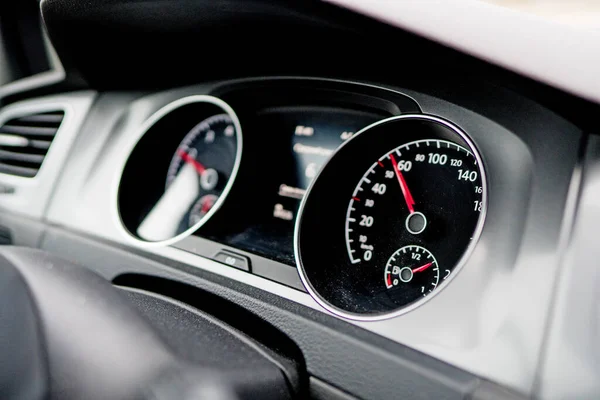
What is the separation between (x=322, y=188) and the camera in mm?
1249

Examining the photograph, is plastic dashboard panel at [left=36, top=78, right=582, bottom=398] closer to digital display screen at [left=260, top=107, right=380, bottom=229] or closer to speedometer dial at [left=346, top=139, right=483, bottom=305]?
speedometer dial at [left=346, top=139, right=483, bottom=305]

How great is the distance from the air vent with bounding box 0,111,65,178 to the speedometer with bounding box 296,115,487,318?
97 centimetres

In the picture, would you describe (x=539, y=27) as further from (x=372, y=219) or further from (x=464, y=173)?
(x=372, y=219)

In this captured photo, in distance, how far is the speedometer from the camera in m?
1.11

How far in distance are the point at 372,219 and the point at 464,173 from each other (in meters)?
0.21

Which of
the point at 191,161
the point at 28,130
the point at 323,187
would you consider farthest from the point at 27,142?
the point at 323,187

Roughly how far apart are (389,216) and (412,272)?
128 millimetres

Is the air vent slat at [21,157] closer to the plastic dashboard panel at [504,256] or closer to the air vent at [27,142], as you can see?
the air vent at [27,142]

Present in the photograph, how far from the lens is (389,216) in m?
1.21

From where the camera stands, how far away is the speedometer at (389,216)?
3.63 ft

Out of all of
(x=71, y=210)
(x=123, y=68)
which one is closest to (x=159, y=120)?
(x=123, y=68)

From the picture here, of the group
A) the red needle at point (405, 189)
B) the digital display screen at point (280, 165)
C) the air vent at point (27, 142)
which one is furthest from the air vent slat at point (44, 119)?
the red needle at point (405, 189)

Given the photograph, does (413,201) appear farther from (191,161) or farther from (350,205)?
(191,161)

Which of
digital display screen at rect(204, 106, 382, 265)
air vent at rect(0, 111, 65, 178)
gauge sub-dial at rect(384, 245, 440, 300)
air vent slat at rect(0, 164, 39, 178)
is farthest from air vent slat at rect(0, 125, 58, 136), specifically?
gauge sub-dial at rect(384, 245, 440, 300)
